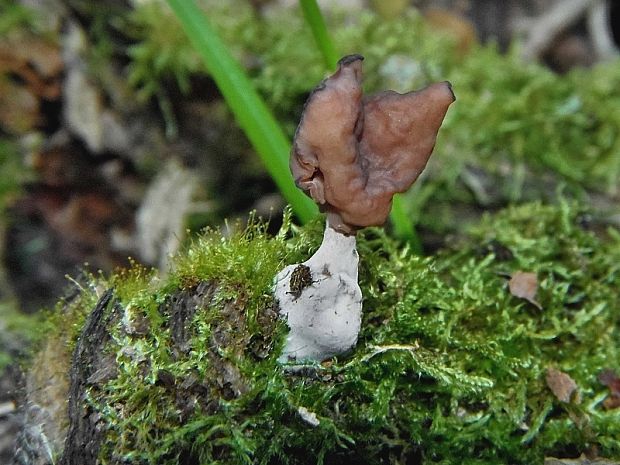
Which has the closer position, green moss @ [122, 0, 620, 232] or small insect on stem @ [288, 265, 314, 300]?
small insect on stem @ [288, 265, 314, 300]

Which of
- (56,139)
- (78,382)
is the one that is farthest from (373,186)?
(56,139)

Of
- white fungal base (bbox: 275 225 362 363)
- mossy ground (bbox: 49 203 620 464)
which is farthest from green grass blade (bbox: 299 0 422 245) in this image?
white fungal base (bbox: 275 225 362 363)

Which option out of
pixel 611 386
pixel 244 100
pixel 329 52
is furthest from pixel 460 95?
pixel 611 386

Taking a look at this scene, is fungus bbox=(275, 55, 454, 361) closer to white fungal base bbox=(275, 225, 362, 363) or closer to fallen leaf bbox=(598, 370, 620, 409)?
white fungal base bbox=(275, 225, 362, 363)

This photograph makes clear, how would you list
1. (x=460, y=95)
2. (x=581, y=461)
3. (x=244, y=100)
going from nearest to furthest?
(x=581, y=461), (x=244, y=100), (x=460, y=95)

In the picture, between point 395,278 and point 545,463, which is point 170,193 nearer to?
point 395,278

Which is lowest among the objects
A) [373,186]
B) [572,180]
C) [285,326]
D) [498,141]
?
[572,180]

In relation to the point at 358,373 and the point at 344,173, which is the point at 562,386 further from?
the point at 344,173
